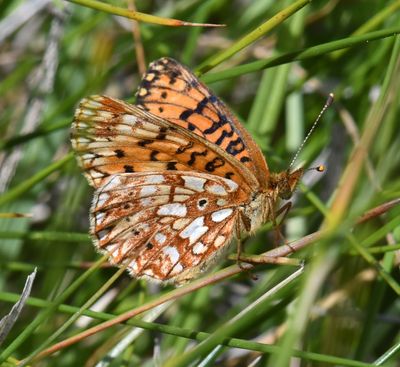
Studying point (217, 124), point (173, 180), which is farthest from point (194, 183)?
point (217, 124)

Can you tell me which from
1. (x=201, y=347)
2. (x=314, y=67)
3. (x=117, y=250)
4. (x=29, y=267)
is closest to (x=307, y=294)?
(x=201, y=347)

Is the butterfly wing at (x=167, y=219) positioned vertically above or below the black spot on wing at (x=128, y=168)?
below

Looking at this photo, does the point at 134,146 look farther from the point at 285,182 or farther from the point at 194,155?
the point at 285,182

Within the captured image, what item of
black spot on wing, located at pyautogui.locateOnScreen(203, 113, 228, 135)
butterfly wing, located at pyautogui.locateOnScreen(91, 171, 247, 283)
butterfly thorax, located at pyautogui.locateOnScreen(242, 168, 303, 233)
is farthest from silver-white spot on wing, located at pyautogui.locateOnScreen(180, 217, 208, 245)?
black spot on wing, located at pyautogui.locateOnScreen(203, 113, 228, 135)

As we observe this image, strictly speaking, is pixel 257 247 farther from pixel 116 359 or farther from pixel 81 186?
pixel 116 359

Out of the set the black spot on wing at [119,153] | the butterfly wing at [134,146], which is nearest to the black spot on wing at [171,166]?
the butterfly wing at [134,146]

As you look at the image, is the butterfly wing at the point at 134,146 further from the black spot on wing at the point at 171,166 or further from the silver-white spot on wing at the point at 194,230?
the silver-white spot on wing at the point at 194,230

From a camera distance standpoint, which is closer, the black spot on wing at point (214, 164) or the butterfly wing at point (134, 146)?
the butterfly wing at point (134, 146)
